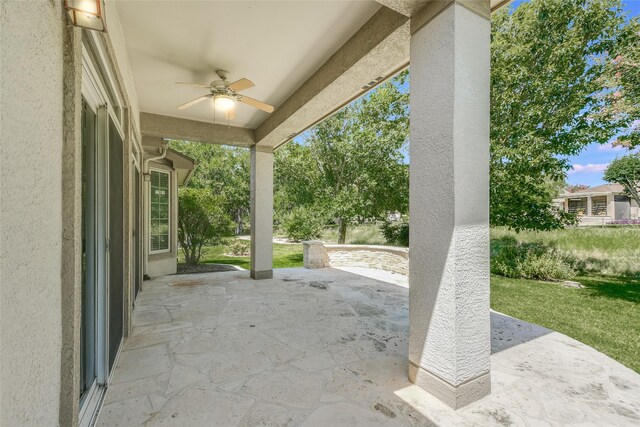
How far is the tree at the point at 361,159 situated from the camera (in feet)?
36.9

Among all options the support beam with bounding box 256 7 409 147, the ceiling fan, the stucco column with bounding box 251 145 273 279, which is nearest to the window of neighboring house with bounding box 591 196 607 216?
the stucco column with bounding box 251 145 273 279

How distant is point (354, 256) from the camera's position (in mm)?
8156

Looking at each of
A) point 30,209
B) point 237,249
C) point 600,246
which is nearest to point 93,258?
point 30,209

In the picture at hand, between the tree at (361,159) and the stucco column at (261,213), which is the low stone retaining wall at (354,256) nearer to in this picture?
the stucco column at (261,213)

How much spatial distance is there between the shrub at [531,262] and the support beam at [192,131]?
7772 mm

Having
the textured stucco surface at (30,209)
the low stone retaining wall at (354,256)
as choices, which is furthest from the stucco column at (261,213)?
the textured stucco surface at (30,209)

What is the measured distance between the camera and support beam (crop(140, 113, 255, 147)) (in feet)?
17.7

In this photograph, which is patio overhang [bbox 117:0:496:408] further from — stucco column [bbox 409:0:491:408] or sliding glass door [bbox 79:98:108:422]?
Answer: sliding glass door [bbox 79:98:108:422]

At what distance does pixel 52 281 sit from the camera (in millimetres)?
1143

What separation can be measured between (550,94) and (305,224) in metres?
8.59

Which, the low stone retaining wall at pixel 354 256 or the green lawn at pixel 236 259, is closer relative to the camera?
the low stone retaining wall at pixel 354 256

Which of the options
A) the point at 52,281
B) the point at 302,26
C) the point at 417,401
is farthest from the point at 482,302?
the point at 302,26

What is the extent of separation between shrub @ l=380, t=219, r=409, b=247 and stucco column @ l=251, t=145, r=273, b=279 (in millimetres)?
7015

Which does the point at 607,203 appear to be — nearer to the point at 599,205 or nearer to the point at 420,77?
the point at 599,205
